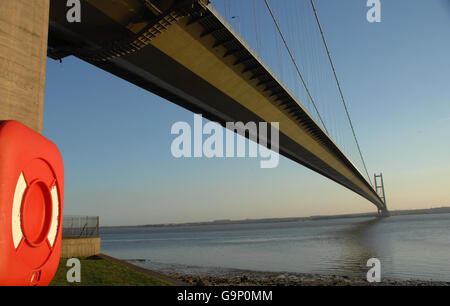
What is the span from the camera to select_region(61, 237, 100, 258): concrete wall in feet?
47.3

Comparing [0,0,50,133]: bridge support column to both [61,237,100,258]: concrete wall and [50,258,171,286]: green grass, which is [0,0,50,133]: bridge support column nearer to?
[50,258,171,286]: green grass

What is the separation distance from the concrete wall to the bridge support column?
12.3 metres

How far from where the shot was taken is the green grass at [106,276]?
9.98 meters

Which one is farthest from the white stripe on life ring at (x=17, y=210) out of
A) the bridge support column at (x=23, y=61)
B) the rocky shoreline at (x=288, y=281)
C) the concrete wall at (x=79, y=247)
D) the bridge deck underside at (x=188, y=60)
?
the concrete wall at (x=79, y=247)

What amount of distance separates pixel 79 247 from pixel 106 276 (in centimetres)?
491

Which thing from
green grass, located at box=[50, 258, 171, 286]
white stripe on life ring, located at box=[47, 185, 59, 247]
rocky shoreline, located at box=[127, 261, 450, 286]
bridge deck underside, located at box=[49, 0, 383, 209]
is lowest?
rocky shoreline, located at box=[127, 261, 450, 286]

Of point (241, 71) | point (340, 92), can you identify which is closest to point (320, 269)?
point (241, 71)

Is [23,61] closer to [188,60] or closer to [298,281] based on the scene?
[188,60]

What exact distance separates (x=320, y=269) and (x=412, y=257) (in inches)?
360

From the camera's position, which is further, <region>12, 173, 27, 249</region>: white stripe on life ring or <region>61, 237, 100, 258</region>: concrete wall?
<region>61, 237, 100, 258</region>: concrete wall

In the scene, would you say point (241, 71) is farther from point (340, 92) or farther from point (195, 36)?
point (340, 92)

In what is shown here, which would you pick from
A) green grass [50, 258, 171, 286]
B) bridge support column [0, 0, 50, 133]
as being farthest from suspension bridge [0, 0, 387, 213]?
green grass [50, 258, 171, 286]

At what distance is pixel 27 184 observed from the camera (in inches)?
112

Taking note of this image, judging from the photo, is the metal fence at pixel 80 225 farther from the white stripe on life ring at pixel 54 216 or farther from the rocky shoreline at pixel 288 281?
the white stripe on life ring at pixel 54 216
